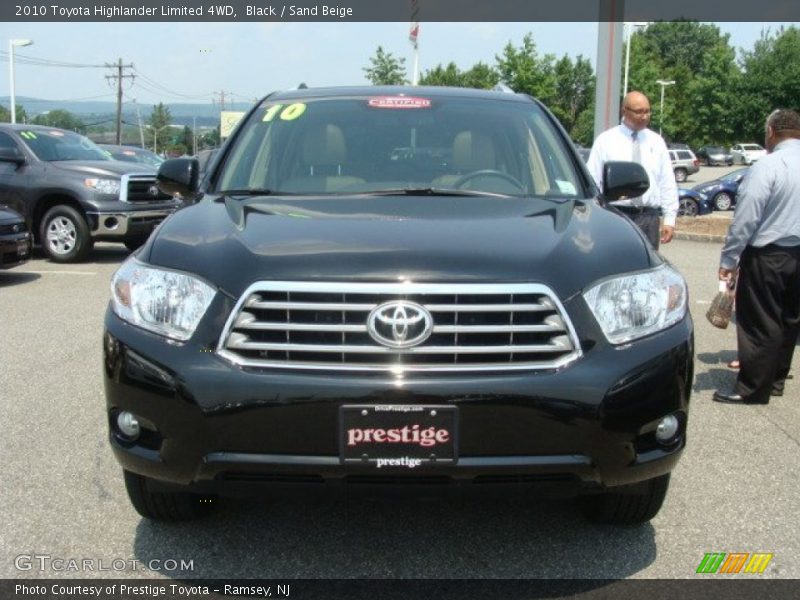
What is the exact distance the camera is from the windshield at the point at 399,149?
3998 mm

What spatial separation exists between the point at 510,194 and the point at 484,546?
1.43 meters

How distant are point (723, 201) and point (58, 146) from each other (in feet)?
59.3

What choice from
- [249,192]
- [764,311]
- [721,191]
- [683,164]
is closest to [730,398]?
[764,311]

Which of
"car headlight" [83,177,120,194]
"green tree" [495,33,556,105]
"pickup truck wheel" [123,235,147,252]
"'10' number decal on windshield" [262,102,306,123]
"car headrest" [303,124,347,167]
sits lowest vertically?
"pickup truck wheel" [123,235,147,252]

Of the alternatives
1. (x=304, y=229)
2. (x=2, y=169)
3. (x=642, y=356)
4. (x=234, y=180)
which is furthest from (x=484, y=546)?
(x=2, y=169)

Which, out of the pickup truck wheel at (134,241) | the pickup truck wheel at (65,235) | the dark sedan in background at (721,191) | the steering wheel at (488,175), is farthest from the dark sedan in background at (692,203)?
the steering wheel at (488,175)

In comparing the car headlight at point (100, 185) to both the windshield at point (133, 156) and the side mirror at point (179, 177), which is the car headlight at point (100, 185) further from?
the side mirror at point (179, 177)

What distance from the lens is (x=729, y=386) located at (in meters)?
6.09

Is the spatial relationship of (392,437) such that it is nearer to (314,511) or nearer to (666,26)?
(314,511)

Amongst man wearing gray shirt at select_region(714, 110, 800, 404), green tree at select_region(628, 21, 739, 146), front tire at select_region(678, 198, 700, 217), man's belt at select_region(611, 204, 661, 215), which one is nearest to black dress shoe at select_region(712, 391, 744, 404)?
man wearing gray shirt at select_region(714, 110, 800, 404)

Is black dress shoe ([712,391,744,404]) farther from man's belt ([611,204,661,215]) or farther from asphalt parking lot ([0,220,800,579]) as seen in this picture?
man's belt ([611,204,661,215])

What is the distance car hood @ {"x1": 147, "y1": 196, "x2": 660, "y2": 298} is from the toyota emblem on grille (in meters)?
0.10

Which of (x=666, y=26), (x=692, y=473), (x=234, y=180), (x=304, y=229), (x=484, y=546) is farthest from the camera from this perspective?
(x=666, y=26)

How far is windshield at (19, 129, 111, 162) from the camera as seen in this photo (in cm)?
1284
